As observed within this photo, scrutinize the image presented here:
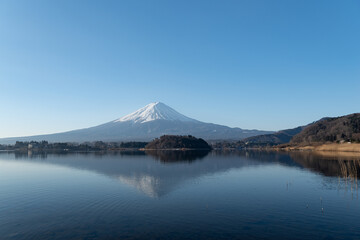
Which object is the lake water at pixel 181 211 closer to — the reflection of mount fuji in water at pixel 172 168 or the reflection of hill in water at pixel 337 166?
the reflection of mount fuji in water at pixel 172 168

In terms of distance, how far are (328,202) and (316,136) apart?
5297 inches

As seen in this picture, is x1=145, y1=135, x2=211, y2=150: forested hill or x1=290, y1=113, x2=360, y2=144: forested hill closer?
x1=290, y1=113, x2=360, y2=144: forested hill

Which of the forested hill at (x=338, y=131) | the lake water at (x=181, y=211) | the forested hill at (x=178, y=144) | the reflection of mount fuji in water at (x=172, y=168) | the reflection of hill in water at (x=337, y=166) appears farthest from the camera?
the forested hill at (x=178, y=144)

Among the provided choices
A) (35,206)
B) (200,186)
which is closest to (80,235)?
(35,206)

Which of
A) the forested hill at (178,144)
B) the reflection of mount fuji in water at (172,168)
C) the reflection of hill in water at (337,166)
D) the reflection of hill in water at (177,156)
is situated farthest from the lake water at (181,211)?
the forested hill at (178,144)

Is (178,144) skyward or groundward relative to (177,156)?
skyward

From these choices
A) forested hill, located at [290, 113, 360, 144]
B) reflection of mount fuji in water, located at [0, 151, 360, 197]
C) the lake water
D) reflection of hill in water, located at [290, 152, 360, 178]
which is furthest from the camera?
forested hill, located at [290, 113, 360, 144]

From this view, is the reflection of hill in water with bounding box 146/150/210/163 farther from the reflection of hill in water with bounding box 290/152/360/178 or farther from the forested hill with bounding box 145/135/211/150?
the forested hill with bounding box 145/135/211/150

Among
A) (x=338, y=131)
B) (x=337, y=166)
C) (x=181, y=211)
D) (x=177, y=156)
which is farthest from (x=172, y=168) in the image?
(x=338, y=131)

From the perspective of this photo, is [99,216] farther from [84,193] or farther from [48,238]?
[84,193]

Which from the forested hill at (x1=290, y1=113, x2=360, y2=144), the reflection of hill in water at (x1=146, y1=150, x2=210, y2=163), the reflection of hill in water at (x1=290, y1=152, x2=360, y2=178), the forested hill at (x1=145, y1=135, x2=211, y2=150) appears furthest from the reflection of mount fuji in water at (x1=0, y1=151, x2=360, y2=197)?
the forested hill at (x1=145, y1=135, x2=211, y2=150)

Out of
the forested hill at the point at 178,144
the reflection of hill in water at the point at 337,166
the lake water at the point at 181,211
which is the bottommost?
the reflection of hill in water at the point at 337,166

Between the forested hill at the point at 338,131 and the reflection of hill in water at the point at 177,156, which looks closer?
the reflection of hill in water at the point at 177,156

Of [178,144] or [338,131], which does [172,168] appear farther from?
[178,144]
